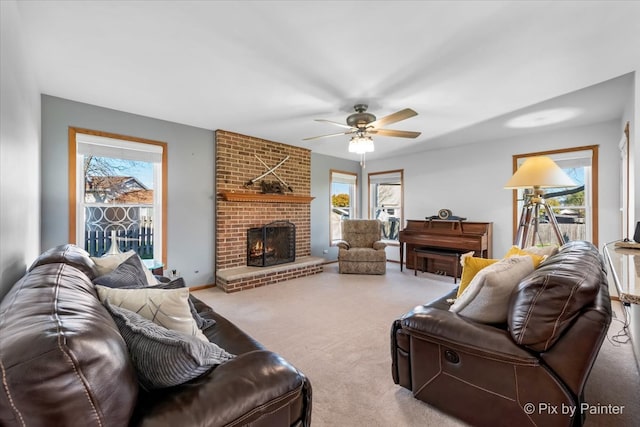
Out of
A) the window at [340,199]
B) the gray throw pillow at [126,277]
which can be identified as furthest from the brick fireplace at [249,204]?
the gray throw pillow at [126,277]

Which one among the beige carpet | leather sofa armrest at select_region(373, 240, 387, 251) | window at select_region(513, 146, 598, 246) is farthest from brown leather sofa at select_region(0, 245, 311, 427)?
window at select_region(513, 146, 598, 246)

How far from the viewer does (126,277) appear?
152 cm

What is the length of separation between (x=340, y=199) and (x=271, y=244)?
2.16 meters

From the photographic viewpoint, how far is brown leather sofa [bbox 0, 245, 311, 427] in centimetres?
57

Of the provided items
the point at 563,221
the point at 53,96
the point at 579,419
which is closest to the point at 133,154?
the point at 53,96

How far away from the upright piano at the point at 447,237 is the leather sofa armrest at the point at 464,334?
3.30 metres

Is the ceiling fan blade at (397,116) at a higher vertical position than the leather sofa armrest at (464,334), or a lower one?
higher

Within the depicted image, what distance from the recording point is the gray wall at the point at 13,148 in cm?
134

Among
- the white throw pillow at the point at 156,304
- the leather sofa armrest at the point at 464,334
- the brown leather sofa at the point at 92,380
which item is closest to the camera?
the brown leather sofa at the point at 92,380

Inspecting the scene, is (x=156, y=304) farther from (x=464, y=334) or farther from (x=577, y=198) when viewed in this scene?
(x=577, y=198)

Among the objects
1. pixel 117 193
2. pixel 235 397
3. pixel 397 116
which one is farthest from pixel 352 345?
pixel 117 193

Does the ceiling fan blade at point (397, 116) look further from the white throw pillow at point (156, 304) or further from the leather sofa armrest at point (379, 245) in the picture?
the leather sofa armrest at point (379, 245)

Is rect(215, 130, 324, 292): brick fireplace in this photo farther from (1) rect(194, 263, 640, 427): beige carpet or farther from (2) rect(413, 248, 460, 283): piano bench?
A: (2) rect(413, 248, 460, 283): piano bench

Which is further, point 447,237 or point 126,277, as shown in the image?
point 447,237
